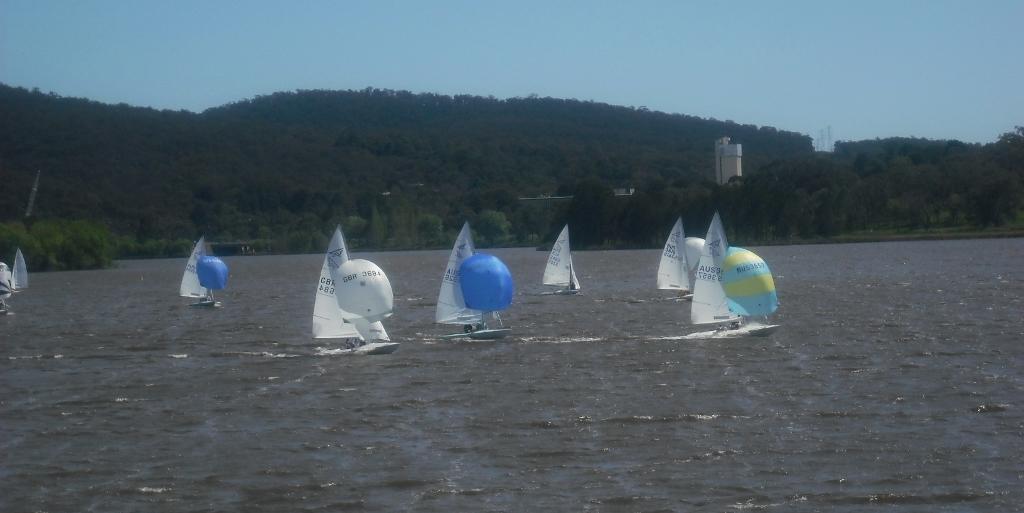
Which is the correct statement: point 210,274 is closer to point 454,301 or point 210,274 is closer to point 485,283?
point 454,301

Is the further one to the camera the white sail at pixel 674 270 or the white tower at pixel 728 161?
the white tower at pixel 728 161

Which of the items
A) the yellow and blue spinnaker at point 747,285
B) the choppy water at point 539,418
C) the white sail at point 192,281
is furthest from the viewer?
the white sail at point 192,281

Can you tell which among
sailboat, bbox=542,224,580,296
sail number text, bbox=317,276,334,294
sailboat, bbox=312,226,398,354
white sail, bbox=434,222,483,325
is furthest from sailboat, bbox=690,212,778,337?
sailboat, bbox=542,224,580,296

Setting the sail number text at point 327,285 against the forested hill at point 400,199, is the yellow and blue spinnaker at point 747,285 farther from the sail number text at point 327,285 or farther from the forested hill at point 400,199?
the forested hill at point 400,199

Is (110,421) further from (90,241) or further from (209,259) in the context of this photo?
(90,241)

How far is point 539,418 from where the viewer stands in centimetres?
Answer: 1806

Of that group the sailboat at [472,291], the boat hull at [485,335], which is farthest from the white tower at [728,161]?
the boat hull at [485,335]

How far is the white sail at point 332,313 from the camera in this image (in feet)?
88.5

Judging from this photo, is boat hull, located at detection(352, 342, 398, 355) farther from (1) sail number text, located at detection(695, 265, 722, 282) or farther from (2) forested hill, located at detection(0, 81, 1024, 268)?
(2) forested hill, located at detection(0, 81, 1024, 268)

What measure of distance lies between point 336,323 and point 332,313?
23 cm

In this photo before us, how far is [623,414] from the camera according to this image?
1816cm

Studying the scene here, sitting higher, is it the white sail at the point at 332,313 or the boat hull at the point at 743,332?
the white sail at the point at 332,313

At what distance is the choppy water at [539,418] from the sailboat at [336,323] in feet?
1.66

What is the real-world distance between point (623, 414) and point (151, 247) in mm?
141914
